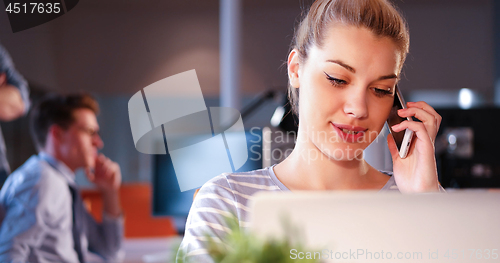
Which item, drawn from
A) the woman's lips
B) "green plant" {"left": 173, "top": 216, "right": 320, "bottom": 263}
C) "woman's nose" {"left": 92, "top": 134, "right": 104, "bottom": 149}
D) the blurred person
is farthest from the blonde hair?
the blurred person

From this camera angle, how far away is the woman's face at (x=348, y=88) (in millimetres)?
1032

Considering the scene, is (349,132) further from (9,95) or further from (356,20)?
(9,95)

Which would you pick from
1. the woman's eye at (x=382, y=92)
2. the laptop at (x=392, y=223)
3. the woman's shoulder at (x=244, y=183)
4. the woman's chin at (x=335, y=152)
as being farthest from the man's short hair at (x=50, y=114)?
the laptop at (x=392, y=223)

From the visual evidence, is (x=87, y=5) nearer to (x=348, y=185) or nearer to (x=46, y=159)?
(x=46, y=159)

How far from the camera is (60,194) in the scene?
235 cm

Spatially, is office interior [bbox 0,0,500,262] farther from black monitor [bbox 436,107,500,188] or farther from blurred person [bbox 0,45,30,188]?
black monitor [bbox 436,107,500,188]

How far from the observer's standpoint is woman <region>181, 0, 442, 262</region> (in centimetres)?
102

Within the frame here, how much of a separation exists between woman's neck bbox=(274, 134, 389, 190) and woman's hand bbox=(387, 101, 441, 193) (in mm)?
82

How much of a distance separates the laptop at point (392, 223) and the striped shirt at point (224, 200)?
43 centimetres

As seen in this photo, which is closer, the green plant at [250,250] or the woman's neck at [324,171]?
the green plant at [250,250]

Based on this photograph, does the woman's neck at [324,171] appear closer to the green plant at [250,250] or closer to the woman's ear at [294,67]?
the woman's ear at [294,67]

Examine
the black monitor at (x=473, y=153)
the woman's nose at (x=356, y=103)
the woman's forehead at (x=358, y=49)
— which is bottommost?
the black monitor at (x=473, y=153)

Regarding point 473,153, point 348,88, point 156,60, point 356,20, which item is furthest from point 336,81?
point 156,60

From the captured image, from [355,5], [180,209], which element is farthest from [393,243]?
[180,209]
